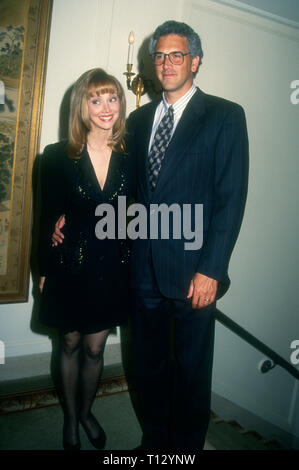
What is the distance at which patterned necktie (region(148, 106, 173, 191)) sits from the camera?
5.35 feet

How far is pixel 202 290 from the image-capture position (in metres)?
1.57

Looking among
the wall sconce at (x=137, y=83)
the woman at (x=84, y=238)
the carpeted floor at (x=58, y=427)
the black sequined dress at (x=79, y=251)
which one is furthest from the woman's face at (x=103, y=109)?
the carpeted floor at (x=58, y=427)

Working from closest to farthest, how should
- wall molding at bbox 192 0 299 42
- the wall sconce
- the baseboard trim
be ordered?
the baseboard trim
the wall sconce
wall molding at bbox 192 0 299 42

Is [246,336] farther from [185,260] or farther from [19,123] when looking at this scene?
[19,123]

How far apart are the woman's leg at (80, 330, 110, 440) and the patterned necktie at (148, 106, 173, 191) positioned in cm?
85

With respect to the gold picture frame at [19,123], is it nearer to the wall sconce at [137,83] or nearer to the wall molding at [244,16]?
the wall sconce at [137,83]

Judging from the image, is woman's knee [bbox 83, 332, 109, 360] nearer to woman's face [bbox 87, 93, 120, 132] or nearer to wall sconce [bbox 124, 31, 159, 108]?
woman's face [bbox 87, 93, 120, 132]

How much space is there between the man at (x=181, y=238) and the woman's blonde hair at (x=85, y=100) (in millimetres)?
208

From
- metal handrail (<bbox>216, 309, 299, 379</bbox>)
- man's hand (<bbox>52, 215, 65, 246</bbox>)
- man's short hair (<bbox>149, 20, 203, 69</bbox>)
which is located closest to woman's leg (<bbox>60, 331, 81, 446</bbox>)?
man's hand (<bbox>52, 215, 65, 246</bbox>)

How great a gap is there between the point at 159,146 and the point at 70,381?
4.30ft

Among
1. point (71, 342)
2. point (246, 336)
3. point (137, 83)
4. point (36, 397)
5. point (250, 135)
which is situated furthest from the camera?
point (250, 135)

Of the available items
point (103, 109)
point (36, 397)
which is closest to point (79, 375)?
point (36, 397)

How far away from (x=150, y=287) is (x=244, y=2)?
2633 mm
